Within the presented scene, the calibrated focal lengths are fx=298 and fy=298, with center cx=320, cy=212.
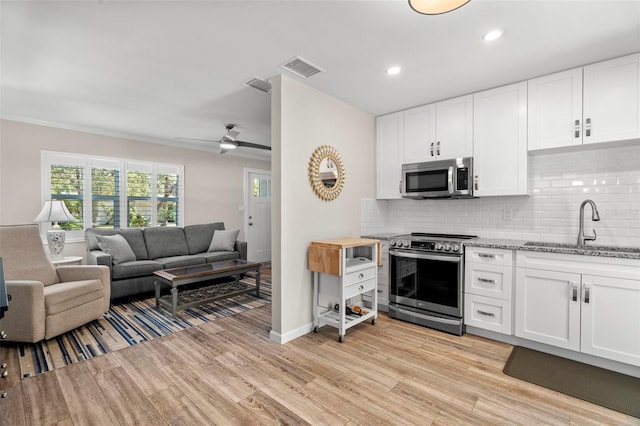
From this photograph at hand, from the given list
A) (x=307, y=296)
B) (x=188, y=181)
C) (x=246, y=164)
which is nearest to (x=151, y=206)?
(x=188, y=181)

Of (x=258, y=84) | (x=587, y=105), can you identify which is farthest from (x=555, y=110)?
(x=258, y=84)

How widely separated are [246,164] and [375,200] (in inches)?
150

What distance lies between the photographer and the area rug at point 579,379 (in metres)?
1.95

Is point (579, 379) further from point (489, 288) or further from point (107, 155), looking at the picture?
point (107, 155)

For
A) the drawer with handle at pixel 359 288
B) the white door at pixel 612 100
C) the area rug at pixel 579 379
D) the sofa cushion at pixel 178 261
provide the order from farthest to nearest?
the sofa cushion at pixel 178 261 < the drawer with handle at pixel 359 288 < the white door at pixel 612 100 < the area rug at pixel 579 379

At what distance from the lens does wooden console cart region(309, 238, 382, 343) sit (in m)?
2.79

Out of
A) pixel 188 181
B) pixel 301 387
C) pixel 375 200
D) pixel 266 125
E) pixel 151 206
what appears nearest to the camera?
pixel 301 387

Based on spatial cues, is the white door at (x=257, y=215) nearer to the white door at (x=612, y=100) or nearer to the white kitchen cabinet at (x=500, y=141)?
the white kitchen cabinet at (x=500, y=141)

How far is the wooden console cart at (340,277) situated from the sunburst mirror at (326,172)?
1.82ft

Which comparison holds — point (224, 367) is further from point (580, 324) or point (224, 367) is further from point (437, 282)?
point (580, 324)

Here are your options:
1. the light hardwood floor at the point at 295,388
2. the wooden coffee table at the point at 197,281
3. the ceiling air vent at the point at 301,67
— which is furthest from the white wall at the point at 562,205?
the wooden coffee table at the point at 197,281

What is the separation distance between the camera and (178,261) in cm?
451

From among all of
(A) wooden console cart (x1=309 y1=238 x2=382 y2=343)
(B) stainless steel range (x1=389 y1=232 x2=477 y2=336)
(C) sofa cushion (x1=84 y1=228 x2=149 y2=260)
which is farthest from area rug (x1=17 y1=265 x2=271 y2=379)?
(B) stainless steel range (x1=389 y1=232 x2=477 y2=336)

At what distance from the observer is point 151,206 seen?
5418 mm
